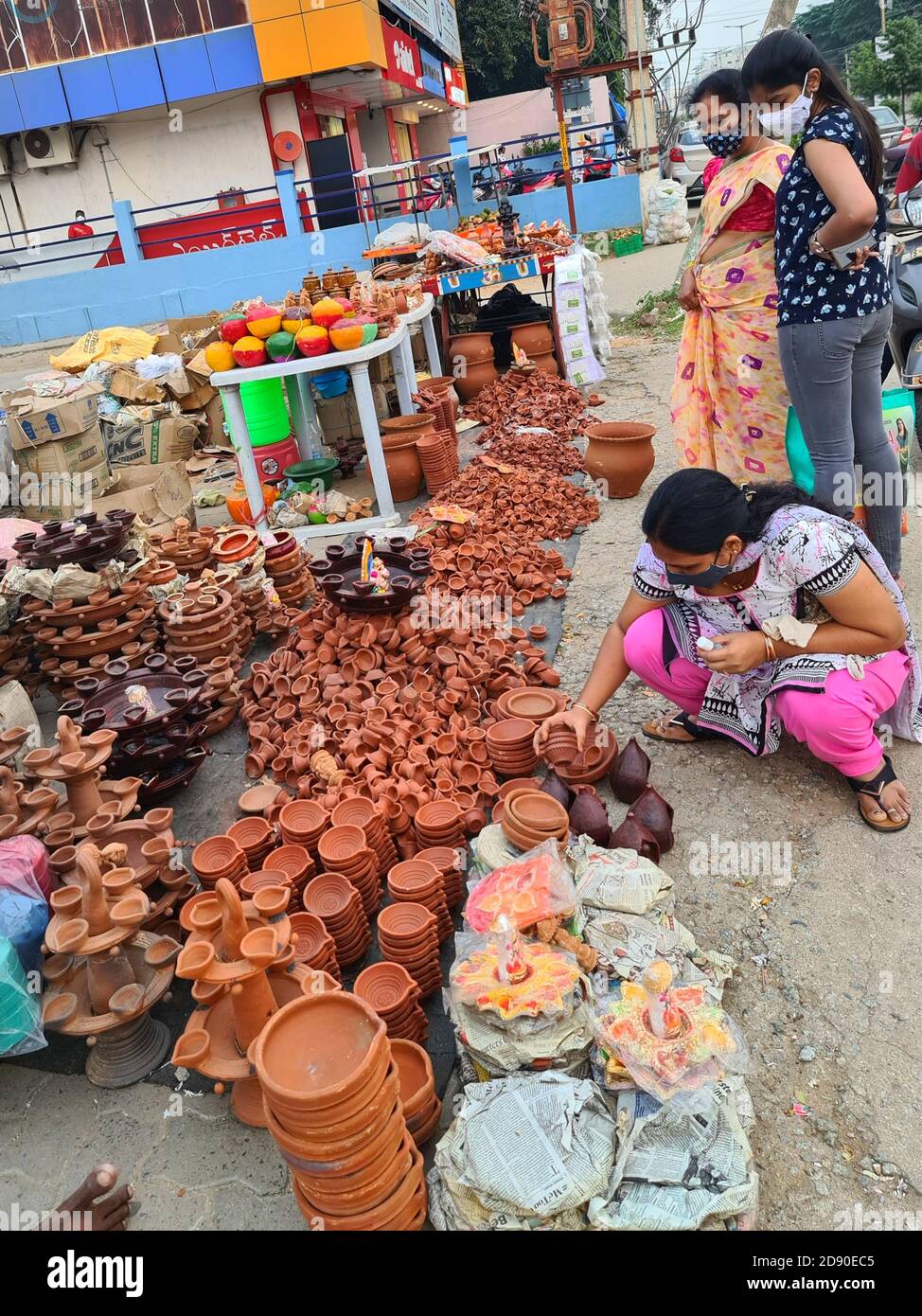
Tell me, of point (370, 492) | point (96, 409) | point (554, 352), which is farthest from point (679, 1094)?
point (554, 352)

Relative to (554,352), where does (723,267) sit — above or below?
above

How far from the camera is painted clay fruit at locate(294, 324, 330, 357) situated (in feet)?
15.5

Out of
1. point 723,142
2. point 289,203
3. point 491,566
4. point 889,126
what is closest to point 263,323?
point 491,566

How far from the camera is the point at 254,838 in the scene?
241cm

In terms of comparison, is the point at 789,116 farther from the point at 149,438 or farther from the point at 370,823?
the point at 149,438

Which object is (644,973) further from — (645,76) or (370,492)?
(645,76)

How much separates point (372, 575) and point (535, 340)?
5.02 m

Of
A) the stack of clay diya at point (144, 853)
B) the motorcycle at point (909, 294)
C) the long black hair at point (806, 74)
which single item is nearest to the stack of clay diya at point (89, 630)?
the stack of clay diya at point (144, 853)

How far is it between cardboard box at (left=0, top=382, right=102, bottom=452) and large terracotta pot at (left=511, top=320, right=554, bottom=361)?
363 centimetres

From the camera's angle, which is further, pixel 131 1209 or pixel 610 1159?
pixel 131 1209

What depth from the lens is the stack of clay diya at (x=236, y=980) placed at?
5.56 ft

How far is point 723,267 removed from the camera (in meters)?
3.13

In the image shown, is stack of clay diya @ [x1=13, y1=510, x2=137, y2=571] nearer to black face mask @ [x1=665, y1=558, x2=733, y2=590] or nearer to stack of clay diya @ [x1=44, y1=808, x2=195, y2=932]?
stack of clay diya @ [x1=44, y1=808, x2=195, y2=932]
